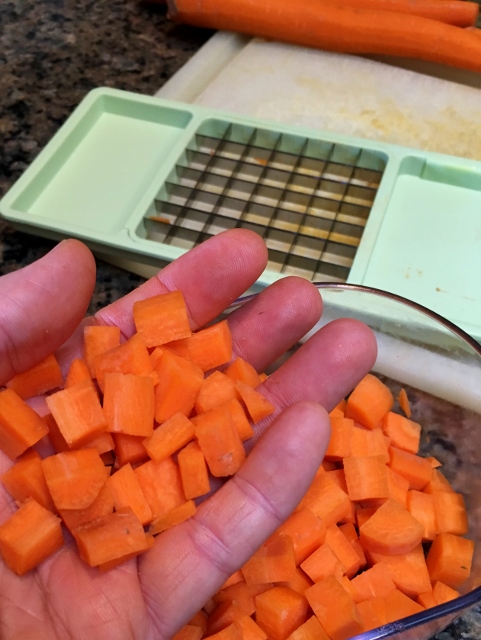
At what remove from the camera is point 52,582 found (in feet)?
2.66

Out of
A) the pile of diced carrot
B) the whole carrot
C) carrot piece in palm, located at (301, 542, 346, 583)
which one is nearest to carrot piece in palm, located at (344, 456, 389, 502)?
the pile of diced carrot

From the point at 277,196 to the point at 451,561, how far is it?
0.95 metres

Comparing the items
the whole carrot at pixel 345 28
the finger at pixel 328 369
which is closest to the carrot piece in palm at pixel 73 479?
the finger at pixel 328 369

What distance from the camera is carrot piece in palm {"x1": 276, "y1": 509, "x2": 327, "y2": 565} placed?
929 mm

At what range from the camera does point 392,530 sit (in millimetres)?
935

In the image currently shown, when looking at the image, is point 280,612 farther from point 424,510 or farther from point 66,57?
point 66,57

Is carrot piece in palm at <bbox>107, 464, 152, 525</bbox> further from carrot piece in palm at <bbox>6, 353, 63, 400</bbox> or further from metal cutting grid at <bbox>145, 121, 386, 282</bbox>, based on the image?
metal cutting grid at <bbox>145, 121, 386, 282</bbox>

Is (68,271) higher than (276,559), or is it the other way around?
(68,271)

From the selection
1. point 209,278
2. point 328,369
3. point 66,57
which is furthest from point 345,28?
point 328,369

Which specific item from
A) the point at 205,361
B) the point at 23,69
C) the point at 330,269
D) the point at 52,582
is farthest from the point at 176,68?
the point at 52,582

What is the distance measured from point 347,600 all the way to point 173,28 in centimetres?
198

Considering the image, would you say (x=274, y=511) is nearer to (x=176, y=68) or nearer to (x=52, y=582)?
(x=52, y=582)

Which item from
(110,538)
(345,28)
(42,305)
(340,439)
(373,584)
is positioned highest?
(345,28)

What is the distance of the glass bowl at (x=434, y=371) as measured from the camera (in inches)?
41.0
